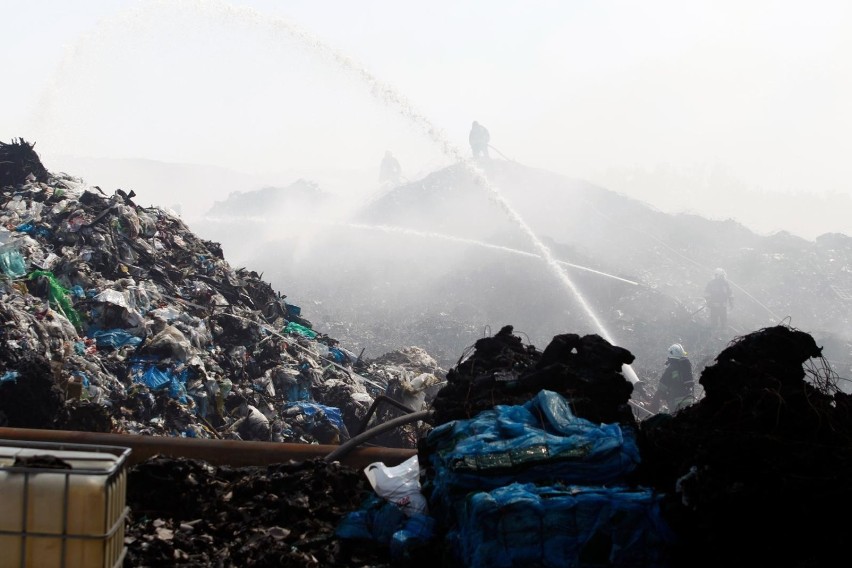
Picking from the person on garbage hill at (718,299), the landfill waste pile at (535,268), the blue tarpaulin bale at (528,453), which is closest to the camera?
the blue tarpaulin bale at (528,453)

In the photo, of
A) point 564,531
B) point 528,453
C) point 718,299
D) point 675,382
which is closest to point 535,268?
point 718,299

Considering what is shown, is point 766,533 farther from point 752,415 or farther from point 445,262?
point 445,262

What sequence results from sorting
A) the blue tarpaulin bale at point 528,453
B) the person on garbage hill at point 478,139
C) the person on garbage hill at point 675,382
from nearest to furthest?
1. the blue tarpaulin bale at point 528,453
2. the person on garbage hill at point 675,382
3. the person on garbage hill at point 478,139

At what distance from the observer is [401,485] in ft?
13.5

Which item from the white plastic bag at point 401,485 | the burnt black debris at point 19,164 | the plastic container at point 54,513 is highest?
the burnt black debris at point 19,164

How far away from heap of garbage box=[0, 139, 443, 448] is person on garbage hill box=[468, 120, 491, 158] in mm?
19631

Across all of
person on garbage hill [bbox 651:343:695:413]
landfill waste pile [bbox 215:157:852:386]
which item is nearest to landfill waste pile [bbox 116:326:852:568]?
person on garbage hill [bbox 651:343:695:413]

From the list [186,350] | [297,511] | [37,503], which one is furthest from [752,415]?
[186,350]

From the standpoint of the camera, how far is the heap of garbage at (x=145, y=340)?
8812 mm

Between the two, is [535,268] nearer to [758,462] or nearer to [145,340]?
[145,340]

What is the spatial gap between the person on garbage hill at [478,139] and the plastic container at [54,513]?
101 feet

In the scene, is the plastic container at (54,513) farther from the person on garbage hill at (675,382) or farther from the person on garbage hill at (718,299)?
the person on garbage hill at (718,299)

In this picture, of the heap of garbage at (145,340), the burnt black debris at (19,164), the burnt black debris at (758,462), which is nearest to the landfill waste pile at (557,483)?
the burnt black debris at (758,462)

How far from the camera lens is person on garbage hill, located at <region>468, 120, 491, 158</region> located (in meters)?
32.3
